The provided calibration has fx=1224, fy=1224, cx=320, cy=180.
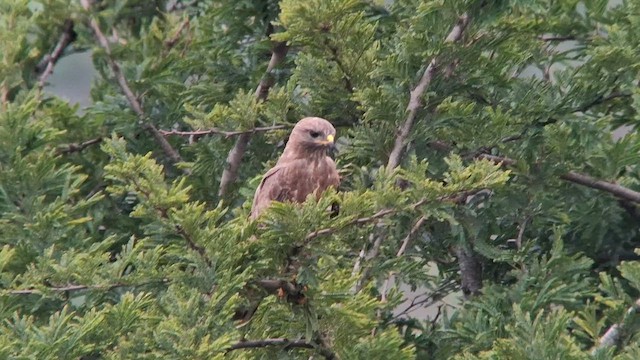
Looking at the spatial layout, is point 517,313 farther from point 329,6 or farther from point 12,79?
point 12,79

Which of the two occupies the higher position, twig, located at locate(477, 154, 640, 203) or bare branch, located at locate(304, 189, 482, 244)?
bare branch, located at locate(304, 189, 482, 244)

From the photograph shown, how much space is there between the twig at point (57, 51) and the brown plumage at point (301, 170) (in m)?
2.62

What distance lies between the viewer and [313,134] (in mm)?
5902

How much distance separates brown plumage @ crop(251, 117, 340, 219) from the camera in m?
5.93

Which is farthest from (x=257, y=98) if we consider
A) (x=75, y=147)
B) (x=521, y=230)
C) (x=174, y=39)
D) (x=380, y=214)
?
(x=380, y=214)

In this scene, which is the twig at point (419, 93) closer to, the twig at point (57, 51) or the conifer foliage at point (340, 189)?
the conifer foliage at point (340, 189)

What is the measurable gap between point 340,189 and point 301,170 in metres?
0.22

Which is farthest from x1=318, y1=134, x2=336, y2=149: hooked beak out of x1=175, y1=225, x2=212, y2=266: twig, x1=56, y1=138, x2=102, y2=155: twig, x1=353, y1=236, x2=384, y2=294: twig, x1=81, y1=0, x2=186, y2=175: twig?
x1=56, y1=138, x2=102, y2=155: twig

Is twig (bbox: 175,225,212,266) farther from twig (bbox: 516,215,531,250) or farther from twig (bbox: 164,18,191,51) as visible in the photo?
twig (bbox: 164,18,191,51)

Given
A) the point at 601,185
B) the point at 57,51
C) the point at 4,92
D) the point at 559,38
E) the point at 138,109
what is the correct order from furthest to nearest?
the point at 57,51, the point at 4,92, the point at 138,109, the point at 559,38, the point at 601,185

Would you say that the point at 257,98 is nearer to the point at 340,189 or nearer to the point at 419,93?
the point at 340,189

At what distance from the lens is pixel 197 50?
7.43 m

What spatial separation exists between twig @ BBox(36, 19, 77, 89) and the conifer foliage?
0.09 m

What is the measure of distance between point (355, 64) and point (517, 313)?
147 centimetres
